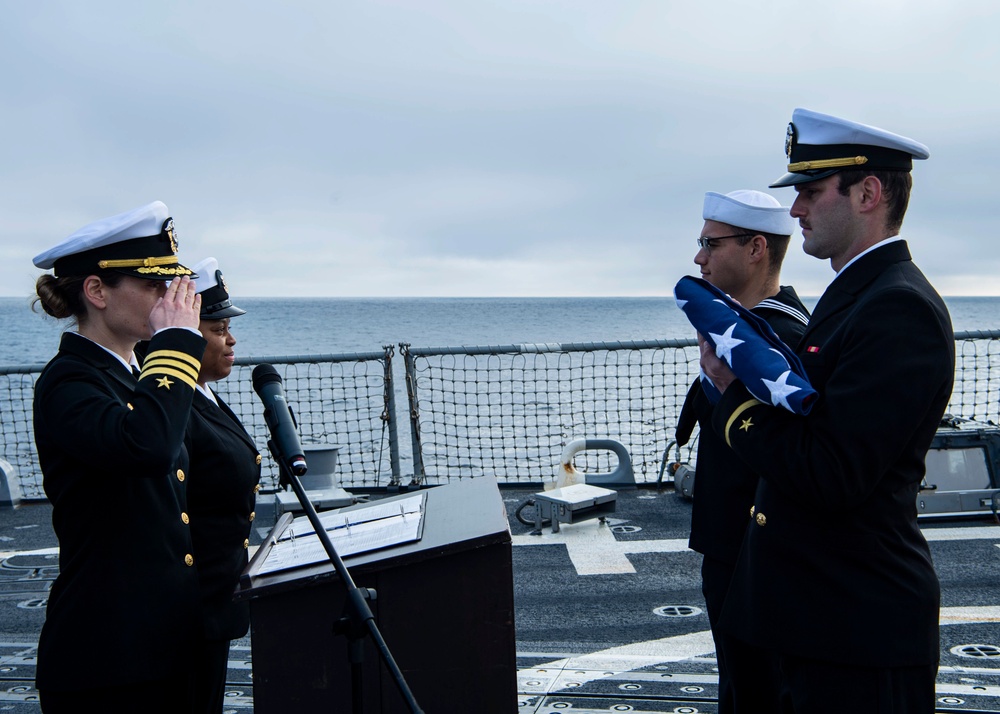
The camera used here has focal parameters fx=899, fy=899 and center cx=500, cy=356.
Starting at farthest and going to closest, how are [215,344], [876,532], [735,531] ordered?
[215,344], [735,531], [876,532]

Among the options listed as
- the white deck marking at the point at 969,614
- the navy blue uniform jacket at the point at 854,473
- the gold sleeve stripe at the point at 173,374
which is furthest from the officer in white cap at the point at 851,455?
the white deck marking at the point at 969,614

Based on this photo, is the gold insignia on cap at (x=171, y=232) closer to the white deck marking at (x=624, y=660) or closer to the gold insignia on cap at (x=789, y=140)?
the gold insignia on cap at (x=789, y=140)

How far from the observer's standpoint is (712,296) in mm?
2252

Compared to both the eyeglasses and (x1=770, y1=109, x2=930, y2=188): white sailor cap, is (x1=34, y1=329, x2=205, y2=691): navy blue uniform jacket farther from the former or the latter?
the eyeglasses

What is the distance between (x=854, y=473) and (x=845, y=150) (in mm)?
837

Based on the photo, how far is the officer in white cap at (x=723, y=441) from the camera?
282 centimetres

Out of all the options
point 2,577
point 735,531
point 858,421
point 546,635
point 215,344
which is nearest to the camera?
point 858,421

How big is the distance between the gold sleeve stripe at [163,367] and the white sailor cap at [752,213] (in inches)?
80.8

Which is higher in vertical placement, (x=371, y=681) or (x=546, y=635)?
(x=371, y=681)

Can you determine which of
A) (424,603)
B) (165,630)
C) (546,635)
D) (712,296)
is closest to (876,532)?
(712,296)

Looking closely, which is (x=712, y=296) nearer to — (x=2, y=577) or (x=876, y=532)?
(x=876, y=532)

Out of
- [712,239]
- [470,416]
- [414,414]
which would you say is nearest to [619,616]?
[712,239]

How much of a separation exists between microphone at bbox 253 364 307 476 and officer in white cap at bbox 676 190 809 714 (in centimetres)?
108

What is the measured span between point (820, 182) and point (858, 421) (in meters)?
0.67
